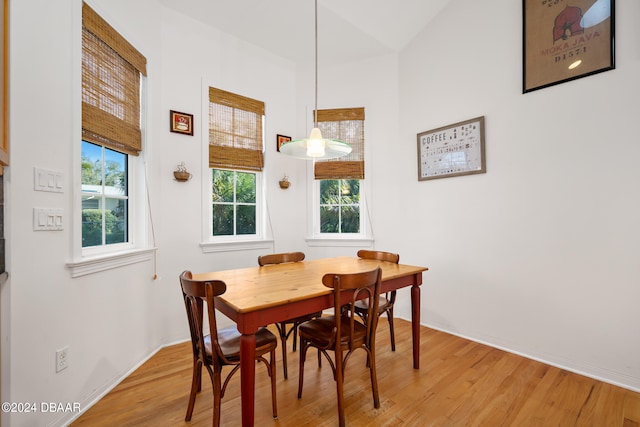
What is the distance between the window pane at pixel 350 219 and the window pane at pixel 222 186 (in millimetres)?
1334

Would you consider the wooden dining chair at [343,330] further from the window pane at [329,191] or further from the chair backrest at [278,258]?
the window pane at [329,191]

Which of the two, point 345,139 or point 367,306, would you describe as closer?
point 367,306

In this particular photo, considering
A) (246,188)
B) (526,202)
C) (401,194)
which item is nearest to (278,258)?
(246,188)

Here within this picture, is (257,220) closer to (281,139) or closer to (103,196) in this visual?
(281,139)

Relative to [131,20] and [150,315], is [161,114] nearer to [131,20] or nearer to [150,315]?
[131,20]

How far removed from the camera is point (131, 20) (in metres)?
2.21

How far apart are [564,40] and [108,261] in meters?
3.64

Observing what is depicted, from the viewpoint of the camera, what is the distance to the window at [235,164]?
2.90 metres

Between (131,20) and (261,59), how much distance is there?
1.32 meters

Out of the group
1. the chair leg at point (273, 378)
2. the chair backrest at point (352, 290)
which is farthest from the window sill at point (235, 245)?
the chair backrest at point (352, 290)

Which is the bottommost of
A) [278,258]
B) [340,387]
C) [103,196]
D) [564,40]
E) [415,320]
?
[340,387]

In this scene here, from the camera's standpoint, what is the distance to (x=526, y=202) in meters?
2.37

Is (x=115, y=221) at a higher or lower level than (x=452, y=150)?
lower

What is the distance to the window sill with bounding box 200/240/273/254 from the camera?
280cm
